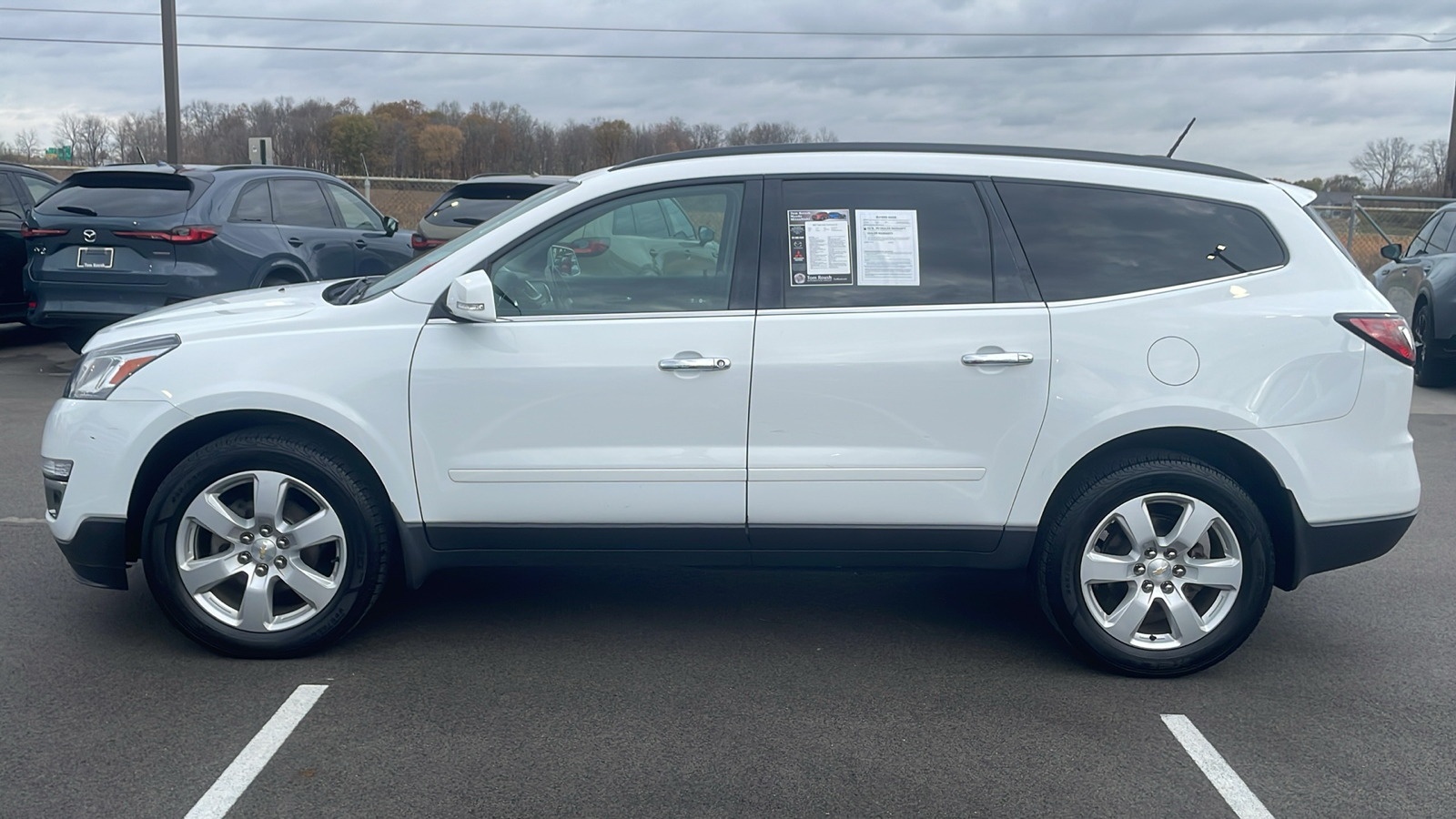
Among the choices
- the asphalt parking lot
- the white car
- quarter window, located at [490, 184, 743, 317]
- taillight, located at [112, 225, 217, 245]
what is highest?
taillight, located at [112, 225, 217, 245]

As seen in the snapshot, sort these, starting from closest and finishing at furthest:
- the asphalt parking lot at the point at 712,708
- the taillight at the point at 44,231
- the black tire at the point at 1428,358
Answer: the asphalt parking lot at the point at 712,708 → the taillight at the point at 44,231 → the black tire at the point at 1428,358

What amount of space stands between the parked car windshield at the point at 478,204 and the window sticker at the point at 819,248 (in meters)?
8.02

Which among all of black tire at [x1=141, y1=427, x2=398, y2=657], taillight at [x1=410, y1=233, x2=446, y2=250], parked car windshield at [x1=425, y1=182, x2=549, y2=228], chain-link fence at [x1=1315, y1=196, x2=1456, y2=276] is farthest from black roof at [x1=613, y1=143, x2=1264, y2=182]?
chain-link fence at [x1=1315, y1=196, x2=1456, y2=276]

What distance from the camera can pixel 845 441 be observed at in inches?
159

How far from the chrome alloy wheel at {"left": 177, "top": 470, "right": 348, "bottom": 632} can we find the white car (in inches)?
0.4

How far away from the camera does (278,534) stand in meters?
4.14

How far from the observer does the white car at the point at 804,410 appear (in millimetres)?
4039

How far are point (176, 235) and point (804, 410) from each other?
7.47m

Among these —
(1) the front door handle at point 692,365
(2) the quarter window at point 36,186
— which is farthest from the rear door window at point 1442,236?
(2) the quarter window at point 36,186

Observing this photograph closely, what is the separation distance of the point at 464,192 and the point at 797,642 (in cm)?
895

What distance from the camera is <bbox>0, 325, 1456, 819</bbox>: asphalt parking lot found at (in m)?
3.31

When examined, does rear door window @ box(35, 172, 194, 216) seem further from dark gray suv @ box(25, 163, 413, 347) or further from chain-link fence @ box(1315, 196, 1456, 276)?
chain-link fence @ box(1315, 196, 1456, 276)

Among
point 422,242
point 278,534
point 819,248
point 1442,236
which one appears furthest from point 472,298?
point 1442,236

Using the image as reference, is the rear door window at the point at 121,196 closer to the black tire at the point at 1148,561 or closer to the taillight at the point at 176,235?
the taillight at the point at 176,235
